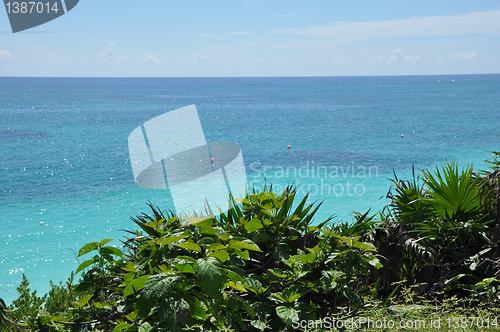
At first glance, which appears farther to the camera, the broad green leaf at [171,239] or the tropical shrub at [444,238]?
the tropical shrub at [444,238]

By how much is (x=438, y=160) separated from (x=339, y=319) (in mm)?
24443

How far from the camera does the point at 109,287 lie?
2.91 m

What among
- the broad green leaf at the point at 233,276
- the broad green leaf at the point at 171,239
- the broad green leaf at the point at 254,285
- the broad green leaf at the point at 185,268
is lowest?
the broad green leaf at the point at 254,285

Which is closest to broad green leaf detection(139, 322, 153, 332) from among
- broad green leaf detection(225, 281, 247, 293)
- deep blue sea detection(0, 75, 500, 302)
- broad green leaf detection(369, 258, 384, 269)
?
broad green leaf detection(225, 281, 247, 293)

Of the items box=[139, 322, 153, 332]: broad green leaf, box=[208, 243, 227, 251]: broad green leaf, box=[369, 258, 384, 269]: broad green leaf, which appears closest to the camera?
box=[139, 322, 153, 332]: broad green leaf

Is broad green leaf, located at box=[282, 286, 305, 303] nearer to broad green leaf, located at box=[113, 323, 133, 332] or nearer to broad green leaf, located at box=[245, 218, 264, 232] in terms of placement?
broad green leaf, located at box=[245, 218, 264, 232]

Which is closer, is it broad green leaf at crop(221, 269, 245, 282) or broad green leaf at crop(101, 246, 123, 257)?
broad green leaf at crop(221, 269, 245, 282)

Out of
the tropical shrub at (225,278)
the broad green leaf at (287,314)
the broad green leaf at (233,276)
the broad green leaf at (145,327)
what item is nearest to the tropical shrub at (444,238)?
the tropical shrub at (225,278)

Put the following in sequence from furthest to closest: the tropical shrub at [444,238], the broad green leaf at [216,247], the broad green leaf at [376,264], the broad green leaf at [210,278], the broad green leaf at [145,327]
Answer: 1. the tropical shrub at [444,238]
2. the broad green leaf at [376,264]
3. the broad green leaf at [216,247]
4. the broad green leaf at [145,327]
5. the broad green leaf at [210,278]

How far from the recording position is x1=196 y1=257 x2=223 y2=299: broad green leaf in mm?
2197

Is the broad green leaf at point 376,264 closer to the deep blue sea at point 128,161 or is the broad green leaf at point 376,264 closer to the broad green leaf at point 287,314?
the broad green leaf at point 287,314

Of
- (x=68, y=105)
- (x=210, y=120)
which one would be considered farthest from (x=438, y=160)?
(x=68, y=105)

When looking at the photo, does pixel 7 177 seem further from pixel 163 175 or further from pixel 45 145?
pixel 163 175

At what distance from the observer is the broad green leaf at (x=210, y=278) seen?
7.21 ft
